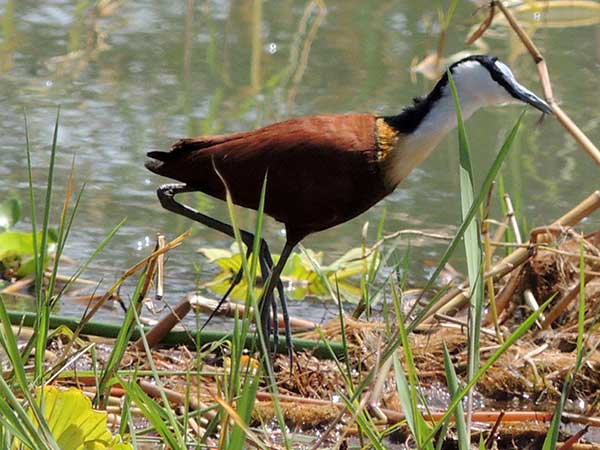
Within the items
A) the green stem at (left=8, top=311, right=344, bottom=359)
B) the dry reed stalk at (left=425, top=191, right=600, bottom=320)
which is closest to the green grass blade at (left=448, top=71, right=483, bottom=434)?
the green stem at (left=8, top=311, right=344, bottom=359)

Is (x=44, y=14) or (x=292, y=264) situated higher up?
(x=44, y=14)

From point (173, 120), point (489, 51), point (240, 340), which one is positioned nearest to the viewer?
point (240, 340)

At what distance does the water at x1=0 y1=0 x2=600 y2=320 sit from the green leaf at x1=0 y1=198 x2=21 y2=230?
26cm

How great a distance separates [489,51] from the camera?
7.20 metres

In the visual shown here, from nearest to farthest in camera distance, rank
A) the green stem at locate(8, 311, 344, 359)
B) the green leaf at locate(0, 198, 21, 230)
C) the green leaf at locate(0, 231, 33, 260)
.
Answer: the green stem at locate(8, 311, 344, 359)
the green leaf at locate(0, 231, 33, 260)
the green leaf at locate(0, 198, 21, 230)

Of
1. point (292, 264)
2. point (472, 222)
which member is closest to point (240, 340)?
point (472, 222)

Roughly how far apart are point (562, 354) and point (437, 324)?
1.22ft

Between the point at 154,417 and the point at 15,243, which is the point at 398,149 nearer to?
the point at 15,243

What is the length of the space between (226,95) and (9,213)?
204 cm

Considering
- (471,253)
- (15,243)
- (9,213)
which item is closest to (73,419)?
(471,253)

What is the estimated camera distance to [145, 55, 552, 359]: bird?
3.51 meters

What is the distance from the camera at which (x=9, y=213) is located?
4.30 metres

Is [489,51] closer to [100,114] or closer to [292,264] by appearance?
[100,114]

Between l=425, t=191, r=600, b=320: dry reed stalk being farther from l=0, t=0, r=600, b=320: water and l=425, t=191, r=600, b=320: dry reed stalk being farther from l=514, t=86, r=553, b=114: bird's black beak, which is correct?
l=0, t=0, r=600, b=320: water
